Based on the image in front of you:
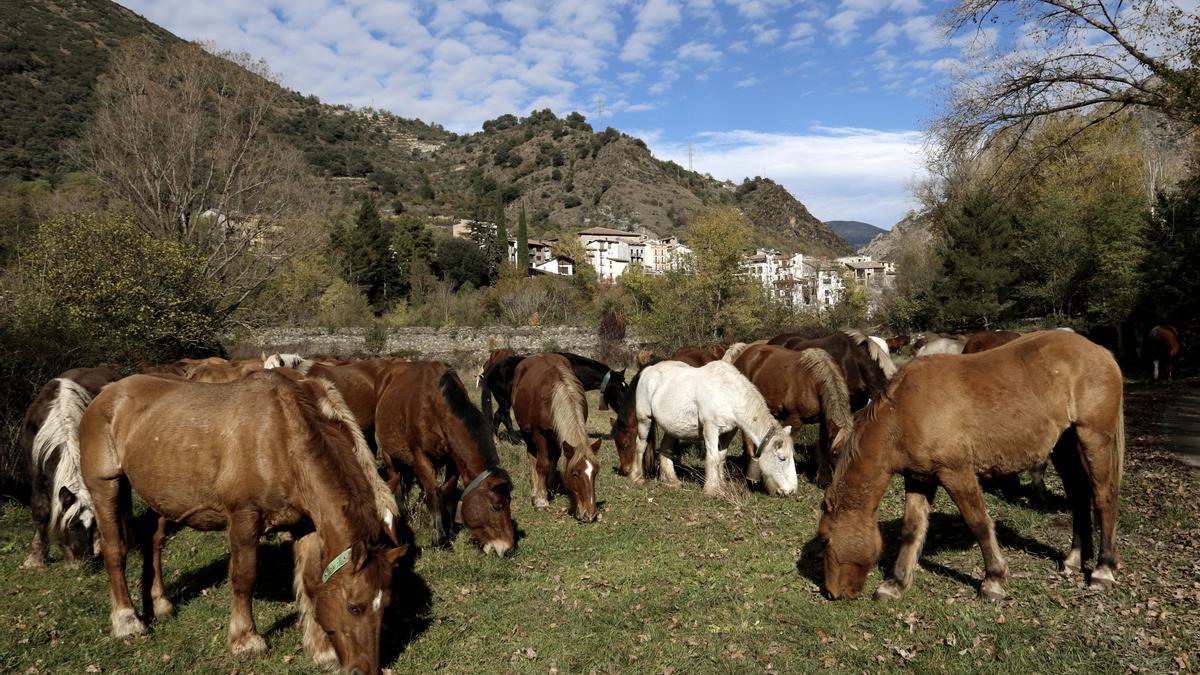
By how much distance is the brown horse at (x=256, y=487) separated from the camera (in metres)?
4.23

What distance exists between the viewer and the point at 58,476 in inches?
242

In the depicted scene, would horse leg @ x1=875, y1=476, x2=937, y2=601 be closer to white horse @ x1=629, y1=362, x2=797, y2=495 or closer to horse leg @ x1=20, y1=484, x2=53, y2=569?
white horse @ x1=629, y1=362, x2=797, y2=495

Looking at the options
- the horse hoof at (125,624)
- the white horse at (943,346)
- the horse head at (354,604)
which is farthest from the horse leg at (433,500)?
the white horse at (943,346)

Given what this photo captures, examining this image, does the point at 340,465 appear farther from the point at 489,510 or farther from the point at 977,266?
the point at 977,266

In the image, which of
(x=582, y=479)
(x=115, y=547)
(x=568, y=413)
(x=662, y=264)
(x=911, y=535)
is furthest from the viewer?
(x=662, y=264)

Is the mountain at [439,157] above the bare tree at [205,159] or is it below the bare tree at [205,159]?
above

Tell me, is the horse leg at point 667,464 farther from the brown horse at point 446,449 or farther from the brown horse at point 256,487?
the brown horse at point 256,487

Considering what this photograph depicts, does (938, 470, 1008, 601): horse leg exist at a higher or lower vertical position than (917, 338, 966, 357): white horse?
lower

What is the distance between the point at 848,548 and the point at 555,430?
14.1 feet

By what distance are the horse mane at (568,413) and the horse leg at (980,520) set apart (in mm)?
4389

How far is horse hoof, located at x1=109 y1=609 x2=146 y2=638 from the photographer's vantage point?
5.26 meters

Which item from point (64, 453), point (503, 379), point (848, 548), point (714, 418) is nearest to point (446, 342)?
point (503, 379)

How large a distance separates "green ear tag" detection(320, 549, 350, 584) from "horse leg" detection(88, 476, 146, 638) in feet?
8.02

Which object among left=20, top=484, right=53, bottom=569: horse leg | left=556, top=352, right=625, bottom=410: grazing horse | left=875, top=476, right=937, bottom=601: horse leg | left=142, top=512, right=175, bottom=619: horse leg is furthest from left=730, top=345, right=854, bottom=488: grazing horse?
left=20, top=484, right=53, bottom=569: horse leg
